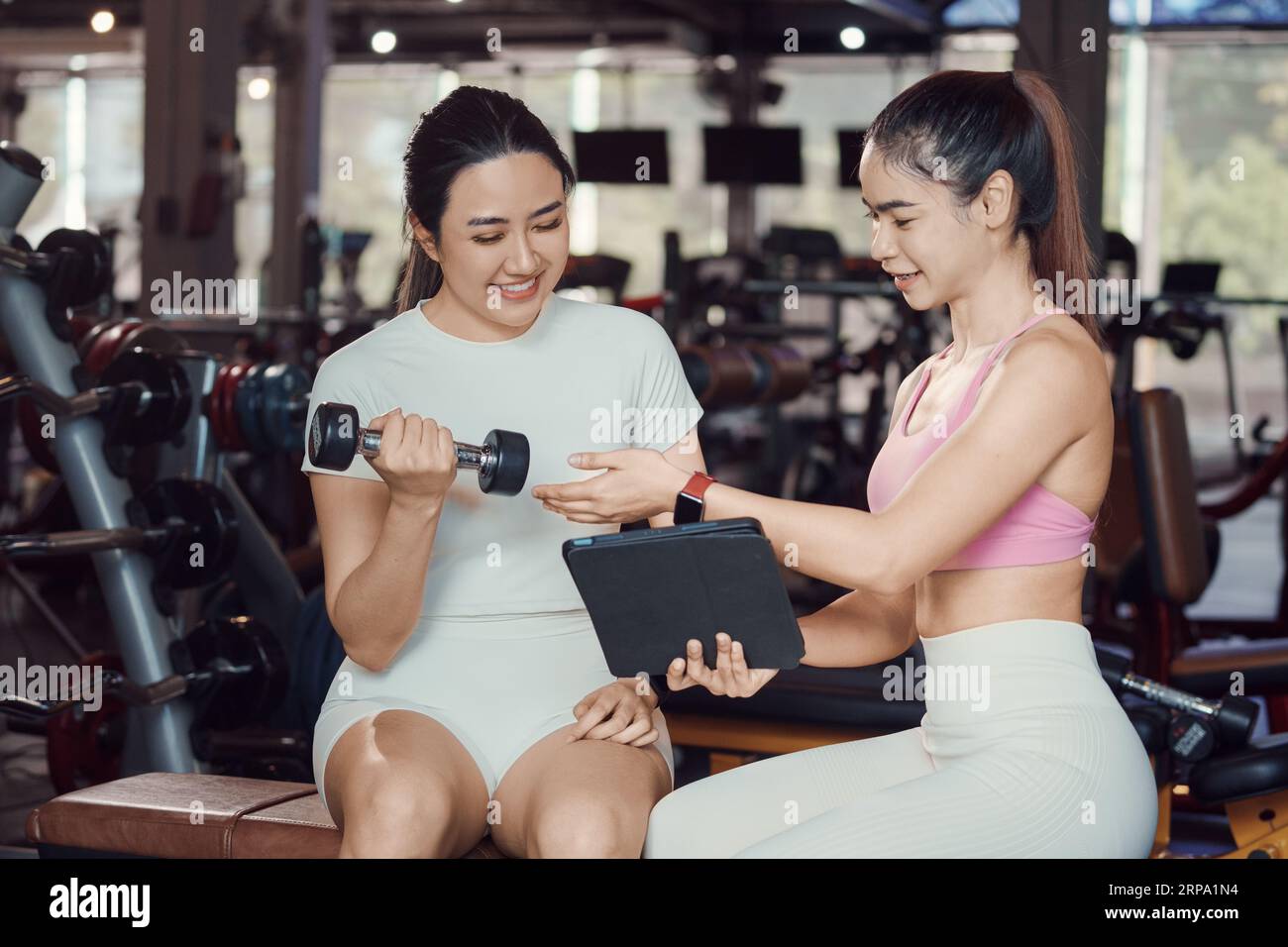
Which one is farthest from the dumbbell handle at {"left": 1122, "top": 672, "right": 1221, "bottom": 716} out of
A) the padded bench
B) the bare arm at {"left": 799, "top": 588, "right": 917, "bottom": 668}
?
the padded bench

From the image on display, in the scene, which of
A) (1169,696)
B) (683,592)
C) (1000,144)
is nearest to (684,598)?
(683,592)

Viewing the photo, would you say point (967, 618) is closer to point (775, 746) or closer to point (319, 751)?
point (319, 751)

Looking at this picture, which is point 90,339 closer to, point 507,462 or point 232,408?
point 232,408

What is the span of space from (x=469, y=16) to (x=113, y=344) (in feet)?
35.1

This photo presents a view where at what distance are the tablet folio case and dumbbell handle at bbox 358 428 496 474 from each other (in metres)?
0.17

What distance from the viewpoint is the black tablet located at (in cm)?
130

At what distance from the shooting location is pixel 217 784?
1.89 meters

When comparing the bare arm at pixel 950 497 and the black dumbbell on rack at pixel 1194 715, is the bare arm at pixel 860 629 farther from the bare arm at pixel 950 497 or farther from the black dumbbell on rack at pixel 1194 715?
the black dumbbell on rack at pixel 1194 715

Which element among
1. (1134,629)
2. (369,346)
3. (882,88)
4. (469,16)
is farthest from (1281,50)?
(369,346)

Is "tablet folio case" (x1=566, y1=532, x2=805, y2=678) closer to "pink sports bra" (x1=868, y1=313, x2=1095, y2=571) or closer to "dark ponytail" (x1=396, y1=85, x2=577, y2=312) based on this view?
"pink sports bra" (x1=868, y1=313, x2=1095, y2=571)

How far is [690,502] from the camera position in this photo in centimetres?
139

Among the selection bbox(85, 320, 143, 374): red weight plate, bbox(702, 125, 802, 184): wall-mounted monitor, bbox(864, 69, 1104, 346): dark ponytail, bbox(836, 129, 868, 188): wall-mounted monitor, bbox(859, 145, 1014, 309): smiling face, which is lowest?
bbox(85, 320, 143, 374): red weight plate

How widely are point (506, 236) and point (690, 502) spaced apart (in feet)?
1.49

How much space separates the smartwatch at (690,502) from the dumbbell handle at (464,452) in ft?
0.64
